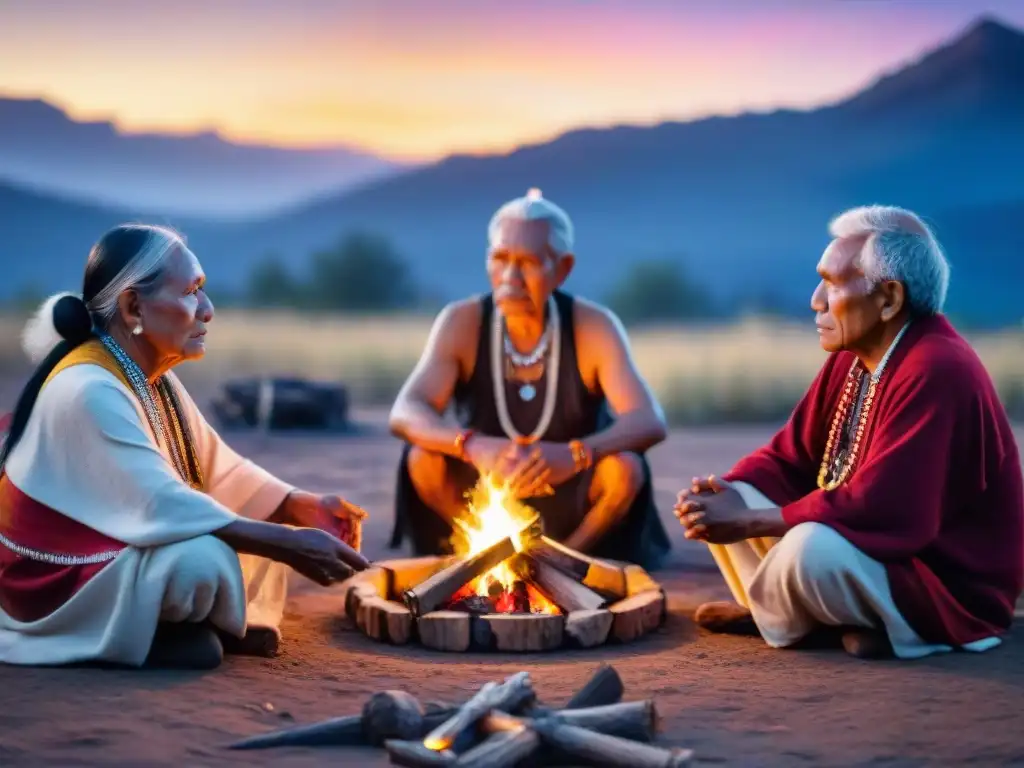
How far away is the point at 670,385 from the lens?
1748 cm

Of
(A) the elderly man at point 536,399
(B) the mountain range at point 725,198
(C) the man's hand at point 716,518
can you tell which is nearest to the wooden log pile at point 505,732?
(C) the man's hand at point 716,518

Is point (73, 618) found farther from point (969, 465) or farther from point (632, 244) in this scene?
point (632, 244)

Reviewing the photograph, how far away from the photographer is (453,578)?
16.9 ft

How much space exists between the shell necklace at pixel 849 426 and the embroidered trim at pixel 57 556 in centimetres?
250

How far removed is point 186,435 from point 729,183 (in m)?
62.1

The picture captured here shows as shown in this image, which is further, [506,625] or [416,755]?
[506,625]

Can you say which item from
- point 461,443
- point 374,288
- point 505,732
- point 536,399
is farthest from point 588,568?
point 374,288

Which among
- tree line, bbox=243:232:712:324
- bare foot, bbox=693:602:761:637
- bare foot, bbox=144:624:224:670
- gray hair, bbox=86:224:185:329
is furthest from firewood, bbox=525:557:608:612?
tree line, bbox=243:232:712:324

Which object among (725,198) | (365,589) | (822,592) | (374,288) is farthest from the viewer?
(725,198)

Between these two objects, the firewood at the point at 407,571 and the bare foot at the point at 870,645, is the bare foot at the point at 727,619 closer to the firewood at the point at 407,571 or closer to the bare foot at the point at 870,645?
the bare foot at the point at 870,645

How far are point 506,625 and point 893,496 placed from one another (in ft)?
4.63

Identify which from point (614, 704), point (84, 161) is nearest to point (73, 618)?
point (614, 704)

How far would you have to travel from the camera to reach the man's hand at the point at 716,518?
4992 mm

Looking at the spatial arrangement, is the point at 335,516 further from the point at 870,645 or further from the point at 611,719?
the point at 870,645
